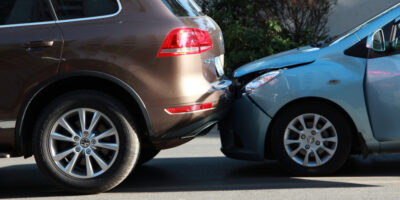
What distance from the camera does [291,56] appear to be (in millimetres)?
6391

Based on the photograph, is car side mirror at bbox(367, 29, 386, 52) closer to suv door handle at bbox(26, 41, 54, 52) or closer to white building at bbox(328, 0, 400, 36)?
suv door handle at bbox(26, 41, 54, 52)

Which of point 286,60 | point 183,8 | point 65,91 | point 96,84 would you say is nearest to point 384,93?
point 286,60

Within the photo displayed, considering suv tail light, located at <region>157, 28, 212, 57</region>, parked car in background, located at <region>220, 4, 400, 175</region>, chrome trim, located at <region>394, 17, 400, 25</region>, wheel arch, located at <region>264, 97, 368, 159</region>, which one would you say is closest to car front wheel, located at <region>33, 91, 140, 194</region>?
suv tail light, located at <region>157, 28, 212, 57</region>

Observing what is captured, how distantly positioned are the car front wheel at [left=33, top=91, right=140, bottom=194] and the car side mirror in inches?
85.5

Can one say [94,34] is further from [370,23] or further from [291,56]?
[370,23]

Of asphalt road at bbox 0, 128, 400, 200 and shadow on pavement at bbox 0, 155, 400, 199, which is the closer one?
asphalt road at bbox 0, 128, 400, 200

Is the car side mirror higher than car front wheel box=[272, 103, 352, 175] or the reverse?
higher

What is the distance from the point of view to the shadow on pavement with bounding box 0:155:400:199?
597 cm

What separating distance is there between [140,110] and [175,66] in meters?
0.48

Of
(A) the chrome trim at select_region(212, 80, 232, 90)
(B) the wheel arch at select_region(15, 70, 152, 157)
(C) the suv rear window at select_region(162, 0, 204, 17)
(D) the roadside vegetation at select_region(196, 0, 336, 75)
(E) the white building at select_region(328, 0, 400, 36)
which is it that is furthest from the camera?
(E) the white building at select_region(328, 0, 400, 36)

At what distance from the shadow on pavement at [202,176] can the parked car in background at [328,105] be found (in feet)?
0.78

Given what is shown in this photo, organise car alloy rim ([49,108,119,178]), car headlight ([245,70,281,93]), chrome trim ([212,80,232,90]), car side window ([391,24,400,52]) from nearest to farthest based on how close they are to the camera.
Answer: car alloy rim ([49,108,119,178])
chrome trim ([212,80,232,90])
car side window ([391,24,400,52])
car headlight ([245,70,281,93])

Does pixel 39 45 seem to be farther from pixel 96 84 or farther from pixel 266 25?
pixel 266 25

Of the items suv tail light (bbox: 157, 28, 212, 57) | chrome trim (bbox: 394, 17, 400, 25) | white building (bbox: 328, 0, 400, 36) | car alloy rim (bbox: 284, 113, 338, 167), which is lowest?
white building (bbox: 328, 0, 400, 36)
